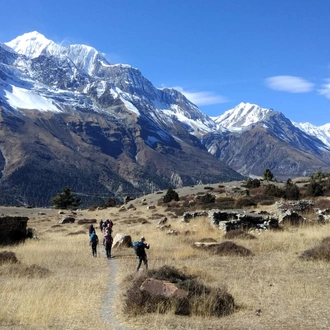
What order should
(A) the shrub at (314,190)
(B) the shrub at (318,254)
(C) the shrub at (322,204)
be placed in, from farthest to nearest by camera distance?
(A) the shrub at (314,190) < (C) the shrub at (322,204) < (B) the shrub at (318,254)

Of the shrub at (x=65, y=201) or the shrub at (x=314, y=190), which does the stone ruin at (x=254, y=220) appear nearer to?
the shrub at (x=314, y=190)

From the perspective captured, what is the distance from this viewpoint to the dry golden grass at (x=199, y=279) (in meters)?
10.1

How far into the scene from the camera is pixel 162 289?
11547 millimetres

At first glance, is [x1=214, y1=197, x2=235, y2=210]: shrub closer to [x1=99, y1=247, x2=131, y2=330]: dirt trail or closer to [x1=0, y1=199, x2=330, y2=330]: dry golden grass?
[x1=0, y1=199, x2=330, y2=330]: dry golden grass

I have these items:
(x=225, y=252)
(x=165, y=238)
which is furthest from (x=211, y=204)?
(x=225, y=252)

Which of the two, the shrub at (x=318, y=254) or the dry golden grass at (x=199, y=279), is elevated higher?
Answer: the shrub at (x=318, y=254)

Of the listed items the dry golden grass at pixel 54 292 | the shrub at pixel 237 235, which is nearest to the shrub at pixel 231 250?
the shrub at pixel 237 235

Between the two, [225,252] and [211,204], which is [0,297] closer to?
[225,252]

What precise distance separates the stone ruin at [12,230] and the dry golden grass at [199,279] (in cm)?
583

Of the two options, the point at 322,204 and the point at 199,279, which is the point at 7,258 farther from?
the point at 322,204

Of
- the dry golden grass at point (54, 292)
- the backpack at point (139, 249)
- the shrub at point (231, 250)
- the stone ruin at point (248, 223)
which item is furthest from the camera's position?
the stone ruin at point (248, 223)

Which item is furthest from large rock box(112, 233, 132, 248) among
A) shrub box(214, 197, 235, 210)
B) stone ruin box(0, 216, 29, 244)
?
shrub box(214, 197, 235, 210)

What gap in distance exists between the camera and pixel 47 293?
13.2m

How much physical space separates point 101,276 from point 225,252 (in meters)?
6.46
